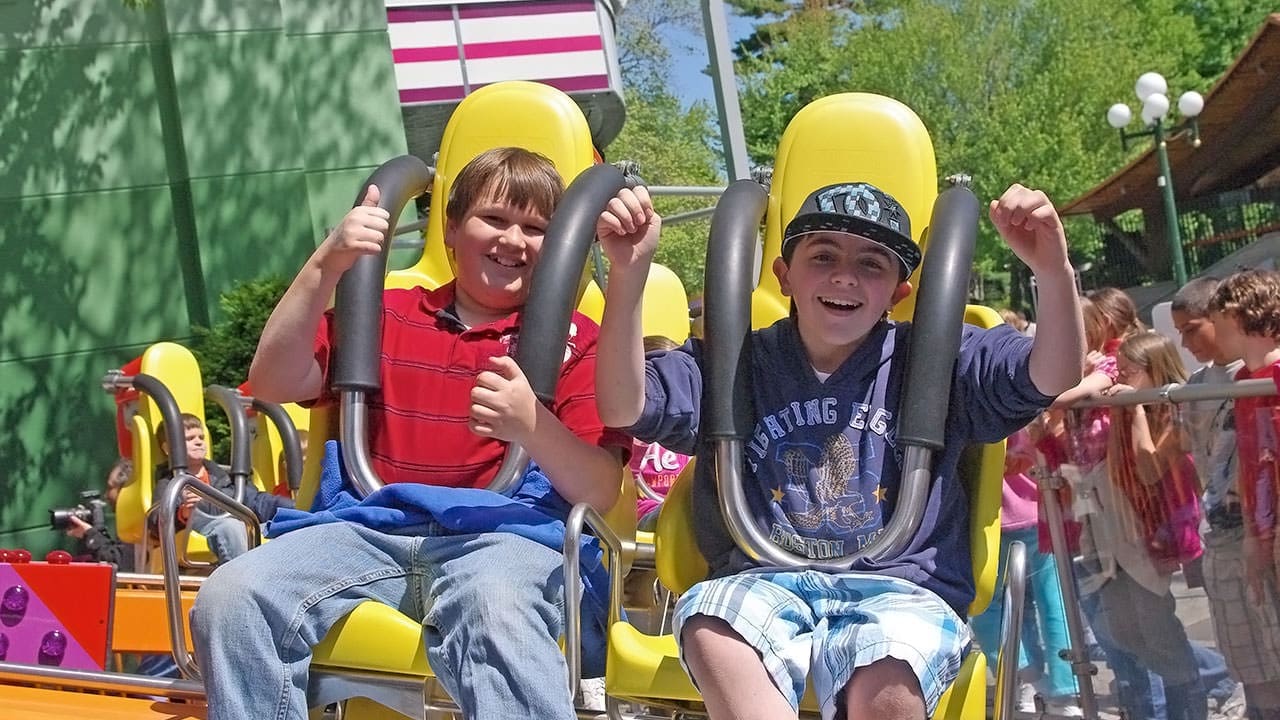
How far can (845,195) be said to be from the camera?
2.70 metres

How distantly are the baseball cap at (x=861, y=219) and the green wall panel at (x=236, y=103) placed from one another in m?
7.47

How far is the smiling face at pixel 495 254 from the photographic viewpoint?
3.00 metres

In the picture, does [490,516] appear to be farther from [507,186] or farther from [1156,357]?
[1156,357]

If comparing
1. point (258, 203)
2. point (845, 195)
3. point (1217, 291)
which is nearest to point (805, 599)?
point (845, 195)

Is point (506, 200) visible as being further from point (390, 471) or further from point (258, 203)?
point (258, 203)

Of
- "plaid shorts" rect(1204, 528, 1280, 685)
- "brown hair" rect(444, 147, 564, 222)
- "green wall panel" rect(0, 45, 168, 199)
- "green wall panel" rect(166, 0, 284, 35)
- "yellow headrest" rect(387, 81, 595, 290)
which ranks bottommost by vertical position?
"plaid shorts" rect(1204, 528, 1280, 685)

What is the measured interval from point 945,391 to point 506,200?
0.99 m

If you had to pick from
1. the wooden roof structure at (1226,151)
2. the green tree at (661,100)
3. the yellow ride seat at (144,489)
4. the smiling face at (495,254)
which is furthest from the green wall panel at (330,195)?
the green tree at (661,100)

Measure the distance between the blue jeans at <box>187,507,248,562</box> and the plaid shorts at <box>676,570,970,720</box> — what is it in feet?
10.7

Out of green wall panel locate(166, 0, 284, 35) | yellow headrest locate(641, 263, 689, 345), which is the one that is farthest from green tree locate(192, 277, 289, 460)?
yellow headrest locate(641, 263, 689, 345)

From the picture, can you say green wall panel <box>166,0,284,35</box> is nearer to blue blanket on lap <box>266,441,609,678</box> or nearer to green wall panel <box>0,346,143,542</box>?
green wall panel <box>0,346,143,542</box>

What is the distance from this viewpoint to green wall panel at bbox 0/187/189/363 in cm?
927

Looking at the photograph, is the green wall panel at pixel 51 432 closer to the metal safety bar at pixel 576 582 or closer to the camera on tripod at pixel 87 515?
the camera on tripod at pixel 87 515

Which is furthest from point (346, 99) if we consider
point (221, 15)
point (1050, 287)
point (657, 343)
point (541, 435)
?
point (1050, 287)
